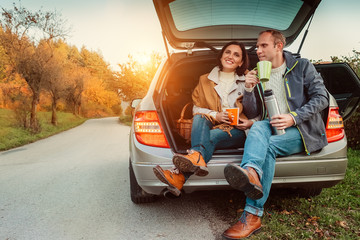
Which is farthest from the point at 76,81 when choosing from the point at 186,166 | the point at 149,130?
the point at 186,166

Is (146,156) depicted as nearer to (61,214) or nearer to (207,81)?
(207,81)

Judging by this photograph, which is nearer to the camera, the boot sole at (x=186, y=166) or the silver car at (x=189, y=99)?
the boot sole at (x=186, y=166)

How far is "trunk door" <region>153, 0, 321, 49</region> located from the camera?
9.64 feet

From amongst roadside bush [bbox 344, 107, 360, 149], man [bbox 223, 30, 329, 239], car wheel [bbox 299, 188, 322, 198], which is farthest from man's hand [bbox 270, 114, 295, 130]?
roadside bush [bbox 344, 107, 360, 149]

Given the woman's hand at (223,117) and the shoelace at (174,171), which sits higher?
the woman's hand at (223,117)

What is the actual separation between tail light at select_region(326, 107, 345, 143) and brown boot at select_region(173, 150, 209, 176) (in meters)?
1.18

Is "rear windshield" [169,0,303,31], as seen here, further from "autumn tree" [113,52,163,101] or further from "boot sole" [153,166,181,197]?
"autumn tree" [113,52,163,101]

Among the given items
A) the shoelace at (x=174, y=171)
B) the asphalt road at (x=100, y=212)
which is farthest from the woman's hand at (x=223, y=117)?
the asphalt road at (x=100, y=212)

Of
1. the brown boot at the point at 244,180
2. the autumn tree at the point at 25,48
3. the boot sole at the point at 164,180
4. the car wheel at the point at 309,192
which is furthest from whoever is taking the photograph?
the autumn tree at the point at 25,48

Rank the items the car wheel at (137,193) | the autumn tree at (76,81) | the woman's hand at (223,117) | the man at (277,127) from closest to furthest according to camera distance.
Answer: the man at (277,127) → the woman's hand at (223,117) → the car wheel at (137,193) → the autumn tree at (76,81)

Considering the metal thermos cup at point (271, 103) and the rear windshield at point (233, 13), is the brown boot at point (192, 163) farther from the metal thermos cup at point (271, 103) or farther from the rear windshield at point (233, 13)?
the rear windshield at point (233, 13)

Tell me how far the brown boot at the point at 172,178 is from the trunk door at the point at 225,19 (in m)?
1.72

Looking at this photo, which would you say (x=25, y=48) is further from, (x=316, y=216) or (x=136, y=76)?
(x=316, y=216)

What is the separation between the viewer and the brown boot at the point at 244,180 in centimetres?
196
